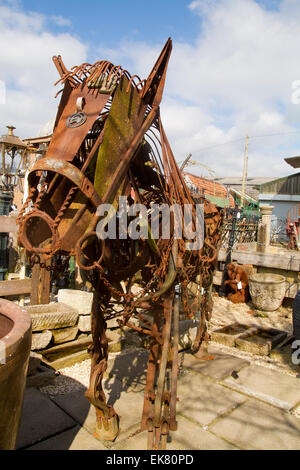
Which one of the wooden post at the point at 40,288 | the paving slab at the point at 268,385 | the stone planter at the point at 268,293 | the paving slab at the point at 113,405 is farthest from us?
the stone planter at the point at 268,293

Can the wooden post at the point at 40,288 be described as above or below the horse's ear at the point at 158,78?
below

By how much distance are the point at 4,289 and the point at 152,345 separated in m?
2.70

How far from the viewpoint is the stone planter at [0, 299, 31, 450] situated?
1618 millimetres

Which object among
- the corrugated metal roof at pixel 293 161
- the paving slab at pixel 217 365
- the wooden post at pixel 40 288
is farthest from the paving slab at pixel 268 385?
the corrugated metal roof at pixel 293 161

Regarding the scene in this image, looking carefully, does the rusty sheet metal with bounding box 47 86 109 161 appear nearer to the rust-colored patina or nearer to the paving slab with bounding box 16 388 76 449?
the rust-colored patina

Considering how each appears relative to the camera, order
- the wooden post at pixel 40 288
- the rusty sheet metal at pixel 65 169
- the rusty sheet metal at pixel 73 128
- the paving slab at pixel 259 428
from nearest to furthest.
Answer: the rusty sheet metal at pixel 65 169 < the rusty sheet metal at pixel 73 128 < the paving slab at pixel 259 428 < the wooden post at pixel 40 288

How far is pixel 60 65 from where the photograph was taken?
91.9 inches

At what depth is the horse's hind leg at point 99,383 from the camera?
298 centimetres

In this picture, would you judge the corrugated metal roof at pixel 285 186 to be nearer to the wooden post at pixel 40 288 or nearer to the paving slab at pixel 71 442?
the wooden post at pixel 40 288

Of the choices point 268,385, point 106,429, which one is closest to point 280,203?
point 268,385

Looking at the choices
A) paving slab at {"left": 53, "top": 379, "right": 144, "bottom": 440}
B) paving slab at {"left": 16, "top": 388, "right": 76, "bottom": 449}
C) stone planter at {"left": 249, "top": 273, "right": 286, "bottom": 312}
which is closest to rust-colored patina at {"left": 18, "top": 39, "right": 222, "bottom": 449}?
paving slab at {"left": 53, "top": 379, "right": 144, "bottom": 440}

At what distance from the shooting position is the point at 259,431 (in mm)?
3418

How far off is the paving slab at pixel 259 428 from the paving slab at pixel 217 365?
0.79m

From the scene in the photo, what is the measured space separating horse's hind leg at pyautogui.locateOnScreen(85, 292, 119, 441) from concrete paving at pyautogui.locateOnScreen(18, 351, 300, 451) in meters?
0.10
